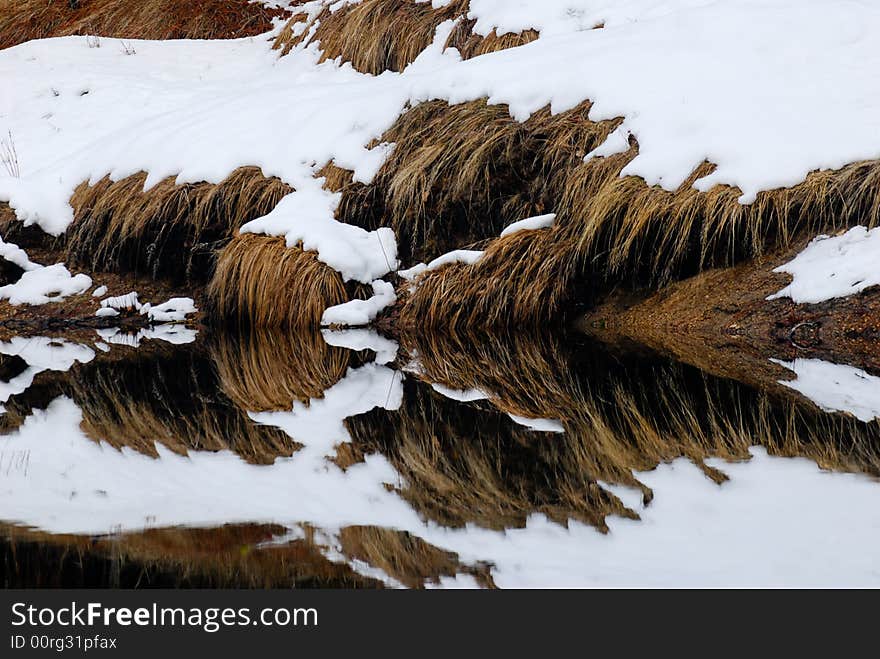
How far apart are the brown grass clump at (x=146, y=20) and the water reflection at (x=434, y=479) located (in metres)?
9.17

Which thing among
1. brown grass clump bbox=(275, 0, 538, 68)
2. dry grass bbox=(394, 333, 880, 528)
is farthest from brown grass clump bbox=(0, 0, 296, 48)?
dry grass bbox=(394, 333, 880, 528)

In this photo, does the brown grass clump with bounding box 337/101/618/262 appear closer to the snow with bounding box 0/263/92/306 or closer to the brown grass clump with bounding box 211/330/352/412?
the brown grass clump with bounding box 211/330/352/412

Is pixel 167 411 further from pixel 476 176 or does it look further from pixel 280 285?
pixel 476 176

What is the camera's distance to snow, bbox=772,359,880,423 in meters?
3.25

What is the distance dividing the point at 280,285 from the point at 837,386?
13.3 feet

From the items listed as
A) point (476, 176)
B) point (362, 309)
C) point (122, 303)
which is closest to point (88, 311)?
point (122, 303)

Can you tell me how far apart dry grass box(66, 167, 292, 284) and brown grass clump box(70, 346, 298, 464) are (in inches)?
87.6

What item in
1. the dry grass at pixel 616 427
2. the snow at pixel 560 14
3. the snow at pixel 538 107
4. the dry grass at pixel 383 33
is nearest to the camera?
the dry grass at pixel 616 427

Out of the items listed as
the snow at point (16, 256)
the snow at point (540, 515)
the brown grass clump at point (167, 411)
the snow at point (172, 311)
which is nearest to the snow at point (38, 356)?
the brown grass clump at point (167, 411)

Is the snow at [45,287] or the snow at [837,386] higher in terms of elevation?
the snow at [837,386]

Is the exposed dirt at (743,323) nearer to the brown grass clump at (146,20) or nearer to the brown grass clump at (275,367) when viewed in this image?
the brown grass clump at (275,367)

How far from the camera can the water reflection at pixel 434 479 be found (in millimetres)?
2010

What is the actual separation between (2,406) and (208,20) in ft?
32.7

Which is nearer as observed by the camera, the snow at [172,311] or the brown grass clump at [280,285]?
the brown grass clump at [280,285]
